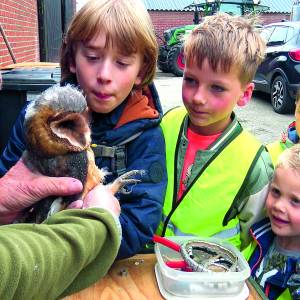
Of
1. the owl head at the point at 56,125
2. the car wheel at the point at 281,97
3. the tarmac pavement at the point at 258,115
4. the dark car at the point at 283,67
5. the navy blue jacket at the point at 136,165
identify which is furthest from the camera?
the car wheel at the point at 281,97

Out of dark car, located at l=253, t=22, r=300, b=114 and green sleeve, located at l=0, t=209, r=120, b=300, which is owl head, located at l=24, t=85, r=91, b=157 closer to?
green sleeve, located at l=0, t=209, r=120, b=300

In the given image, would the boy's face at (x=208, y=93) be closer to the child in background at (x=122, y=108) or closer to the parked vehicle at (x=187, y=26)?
the child in background at (x=122, y=108)

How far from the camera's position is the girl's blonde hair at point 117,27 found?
1.70m

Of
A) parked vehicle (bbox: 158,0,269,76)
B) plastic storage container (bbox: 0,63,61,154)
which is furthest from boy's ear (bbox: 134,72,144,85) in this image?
parked vehicle (bbox: 158,0,269,76)

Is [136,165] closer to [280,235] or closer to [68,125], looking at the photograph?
[68,125]

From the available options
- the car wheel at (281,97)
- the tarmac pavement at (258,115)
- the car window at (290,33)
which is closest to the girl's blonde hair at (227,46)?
the tarmac pavement at (258,115)

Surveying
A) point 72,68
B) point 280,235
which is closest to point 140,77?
point 72,68

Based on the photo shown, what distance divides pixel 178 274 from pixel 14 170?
2.19 ft

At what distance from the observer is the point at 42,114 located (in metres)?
1.36

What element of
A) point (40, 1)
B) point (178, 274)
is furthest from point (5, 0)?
point (178, 274)

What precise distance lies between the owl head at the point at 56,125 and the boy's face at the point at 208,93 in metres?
0.79

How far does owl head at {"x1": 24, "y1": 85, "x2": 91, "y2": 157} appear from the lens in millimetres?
1359

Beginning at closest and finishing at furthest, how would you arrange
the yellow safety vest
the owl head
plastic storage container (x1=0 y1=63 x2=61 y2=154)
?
the owl head → the yellow safety vest → plastic storage container (x1=0 y1=63 x2=61 y2=154)

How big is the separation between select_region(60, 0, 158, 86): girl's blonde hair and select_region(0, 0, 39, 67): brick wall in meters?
4.50
